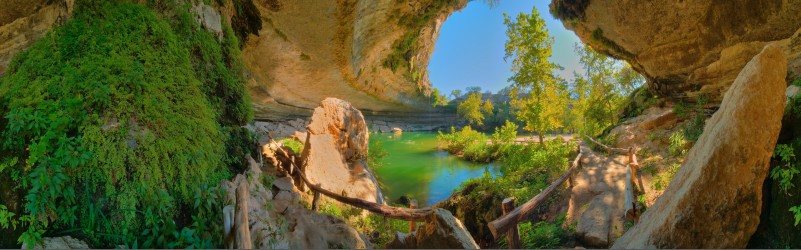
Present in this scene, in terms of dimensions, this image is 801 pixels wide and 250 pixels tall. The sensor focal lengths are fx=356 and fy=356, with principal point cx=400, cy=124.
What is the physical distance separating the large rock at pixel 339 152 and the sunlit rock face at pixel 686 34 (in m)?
7.38

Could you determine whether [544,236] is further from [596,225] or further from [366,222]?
[366,222]

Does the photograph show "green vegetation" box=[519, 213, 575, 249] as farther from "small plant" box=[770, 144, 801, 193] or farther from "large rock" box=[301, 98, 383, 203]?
"small plant" box=[770, 144, 801, 193]

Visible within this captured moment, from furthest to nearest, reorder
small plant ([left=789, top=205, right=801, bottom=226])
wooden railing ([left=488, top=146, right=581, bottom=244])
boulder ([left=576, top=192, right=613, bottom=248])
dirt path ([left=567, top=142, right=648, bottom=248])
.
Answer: dirt path ([left=567, top=142, right=648, bottom=248]), boulder ([left=576, top=192, right=613, bottom=248]), wooden railing ([left=488, top=146, right=581, bottom=244]), small plant ([left=789, top=205, right=801, bottom=226])

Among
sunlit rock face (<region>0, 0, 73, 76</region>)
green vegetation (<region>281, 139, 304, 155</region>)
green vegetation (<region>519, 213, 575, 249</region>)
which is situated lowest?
green vegetation (<region>519, 213, 575, 249</region>)

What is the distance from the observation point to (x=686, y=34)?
8977 mm

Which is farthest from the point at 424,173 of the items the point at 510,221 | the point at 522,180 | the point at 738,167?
the point at 738,167

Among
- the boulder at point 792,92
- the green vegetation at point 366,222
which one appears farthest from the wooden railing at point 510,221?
the boulder at point 792,92

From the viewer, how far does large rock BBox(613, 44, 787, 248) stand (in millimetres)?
2711

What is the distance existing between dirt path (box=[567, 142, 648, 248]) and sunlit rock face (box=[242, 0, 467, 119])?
17.9ft

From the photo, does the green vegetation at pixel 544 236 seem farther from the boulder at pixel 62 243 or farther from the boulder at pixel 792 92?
the boulder at pixel 62 243

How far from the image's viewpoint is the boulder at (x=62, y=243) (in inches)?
94.0

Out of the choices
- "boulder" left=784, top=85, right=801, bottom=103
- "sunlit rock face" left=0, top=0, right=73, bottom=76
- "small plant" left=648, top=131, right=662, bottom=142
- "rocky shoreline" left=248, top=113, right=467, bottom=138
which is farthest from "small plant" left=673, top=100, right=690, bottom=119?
"rocky shoreline" left=248, top=113, right=467, bottom=138

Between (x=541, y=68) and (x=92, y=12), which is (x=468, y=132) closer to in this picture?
(x=541, y=68)

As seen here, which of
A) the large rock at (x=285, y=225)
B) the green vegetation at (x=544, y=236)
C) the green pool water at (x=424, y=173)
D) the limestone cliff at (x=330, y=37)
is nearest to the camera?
the large rock at (x=285, y=225)
